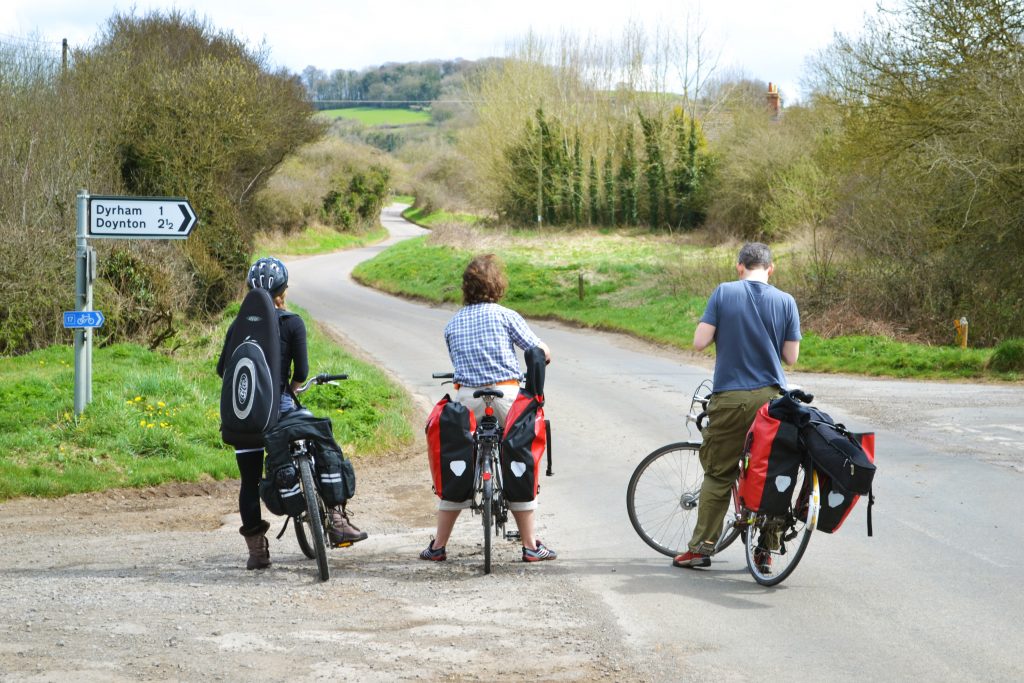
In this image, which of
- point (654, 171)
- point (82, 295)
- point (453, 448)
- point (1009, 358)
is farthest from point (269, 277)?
point (654, 171)

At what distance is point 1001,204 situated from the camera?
20953mm

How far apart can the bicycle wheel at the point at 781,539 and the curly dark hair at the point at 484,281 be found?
2167mm

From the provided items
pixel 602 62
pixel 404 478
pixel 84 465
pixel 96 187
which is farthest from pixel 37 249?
pixel 602 62

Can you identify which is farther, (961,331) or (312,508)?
(961,331)

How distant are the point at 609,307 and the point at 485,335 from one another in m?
25.1

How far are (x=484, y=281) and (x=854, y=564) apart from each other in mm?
2994

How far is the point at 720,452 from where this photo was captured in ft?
22.4

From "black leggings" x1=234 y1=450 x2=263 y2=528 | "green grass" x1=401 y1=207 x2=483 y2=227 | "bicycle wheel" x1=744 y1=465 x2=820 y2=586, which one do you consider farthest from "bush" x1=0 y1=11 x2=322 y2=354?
"green grass" x1=401 y1=207 x2=483 y2=227

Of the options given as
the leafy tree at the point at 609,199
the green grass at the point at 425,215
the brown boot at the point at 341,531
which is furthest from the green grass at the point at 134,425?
the green grass at the point at 425,215

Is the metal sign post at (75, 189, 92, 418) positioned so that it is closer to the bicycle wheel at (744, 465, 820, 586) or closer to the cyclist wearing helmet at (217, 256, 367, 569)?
the cyclist wearing helmet at (217, 256, 367, 569)

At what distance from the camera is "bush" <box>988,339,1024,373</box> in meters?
18.5

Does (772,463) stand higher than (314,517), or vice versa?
(772,463)

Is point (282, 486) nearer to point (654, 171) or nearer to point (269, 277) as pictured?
point (269, 277)

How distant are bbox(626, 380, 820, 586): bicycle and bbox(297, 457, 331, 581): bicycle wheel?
2.05 m
